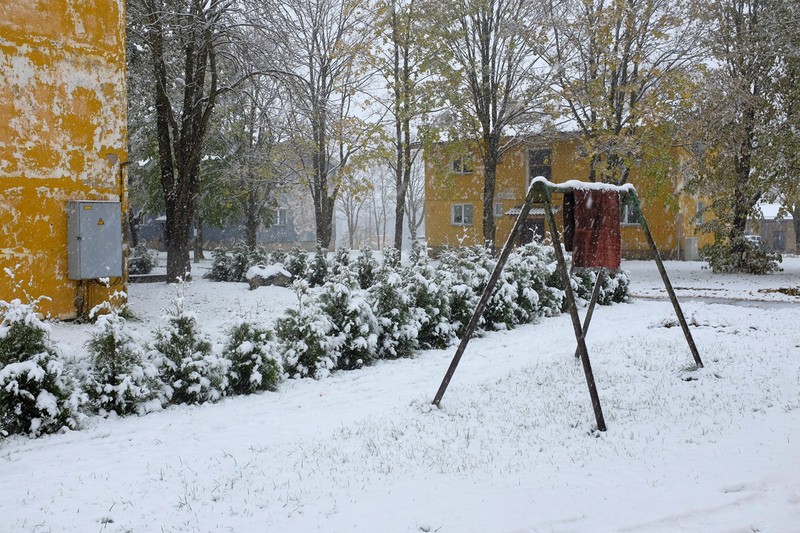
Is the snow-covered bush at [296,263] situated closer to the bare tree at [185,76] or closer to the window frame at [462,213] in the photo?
the bare tree at [185,76]

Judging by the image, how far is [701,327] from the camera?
35.6 ft

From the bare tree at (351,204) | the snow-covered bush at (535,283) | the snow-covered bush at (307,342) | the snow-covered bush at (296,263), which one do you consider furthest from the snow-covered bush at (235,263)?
the snow-covered bush at (307,342)

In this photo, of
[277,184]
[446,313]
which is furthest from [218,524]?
[277,184]

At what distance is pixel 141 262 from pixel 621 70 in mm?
21689

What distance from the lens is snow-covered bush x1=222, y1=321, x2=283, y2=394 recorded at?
7.40 meters

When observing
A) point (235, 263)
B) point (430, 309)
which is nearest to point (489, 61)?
point (235, 263)

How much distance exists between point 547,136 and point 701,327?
18801 mm

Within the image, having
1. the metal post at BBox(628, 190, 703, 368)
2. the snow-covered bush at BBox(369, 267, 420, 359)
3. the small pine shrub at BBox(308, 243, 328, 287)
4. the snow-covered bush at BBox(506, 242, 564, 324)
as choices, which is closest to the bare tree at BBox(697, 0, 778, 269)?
the snow-covered bush at BBox(506, 242, 564, 324)

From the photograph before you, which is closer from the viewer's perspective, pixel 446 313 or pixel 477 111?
pixel 446 313

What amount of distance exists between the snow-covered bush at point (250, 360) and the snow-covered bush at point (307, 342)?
1.53ft

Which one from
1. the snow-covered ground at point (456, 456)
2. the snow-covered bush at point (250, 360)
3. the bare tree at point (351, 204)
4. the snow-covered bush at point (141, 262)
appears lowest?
the snow-covered ground at point (456, 456)

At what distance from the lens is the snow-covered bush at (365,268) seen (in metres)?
16.5

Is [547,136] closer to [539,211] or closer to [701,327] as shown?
[539,211]

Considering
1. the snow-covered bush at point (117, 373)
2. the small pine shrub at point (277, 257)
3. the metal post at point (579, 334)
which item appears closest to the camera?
the metal post at point (579, 334)
